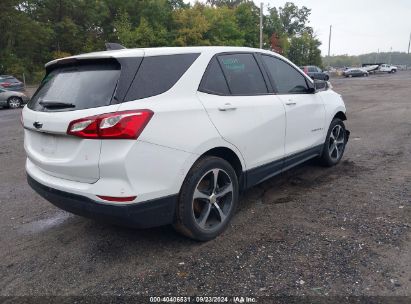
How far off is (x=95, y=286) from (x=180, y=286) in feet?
2.19

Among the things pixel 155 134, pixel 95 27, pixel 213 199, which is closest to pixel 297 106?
pixel 213 199

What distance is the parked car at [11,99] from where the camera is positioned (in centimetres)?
1672

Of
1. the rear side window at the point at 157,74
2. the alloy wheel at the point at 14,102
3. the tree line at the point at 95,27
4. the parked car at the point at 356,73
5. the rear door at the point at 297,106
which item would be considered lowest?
A: the alloy wheel at the point at 14,102

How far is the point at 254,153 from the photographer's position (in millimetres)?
3682

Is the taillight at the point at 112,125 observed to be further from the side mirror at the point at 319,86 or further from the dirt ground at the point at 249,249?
the side mirror at the point at 319,86

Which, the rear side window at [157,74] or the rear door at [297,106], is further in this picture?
the rear door at [297,106]

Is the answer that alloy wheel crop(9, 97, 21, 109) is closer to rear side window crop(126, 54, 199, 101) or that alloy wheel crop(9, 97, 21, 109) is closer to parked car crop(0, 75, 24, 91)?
parked car crop(0, 75, 24, 91)

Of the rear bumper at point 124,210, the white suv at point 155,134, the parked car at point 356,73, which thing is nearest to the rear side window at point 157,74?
the white suv at point 155,134

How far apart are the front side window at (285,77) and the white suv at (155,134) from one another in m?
0.23

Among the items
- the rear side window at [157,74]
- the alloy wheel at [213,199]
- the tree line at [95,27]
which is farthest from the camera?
the tree line at [95,27]

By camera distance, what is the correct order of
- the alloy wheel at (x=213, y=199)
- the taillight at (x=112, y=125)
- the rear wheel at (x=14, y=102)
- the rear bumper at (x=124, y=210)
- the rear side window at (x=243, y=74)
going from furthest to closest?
the rear wheel at (x=14, y=102) < the rear side window at (x=243, y=74) < the alloy wheel at (x=213, y=199) < the rear bumper at (x=124, y=210) < the taillight at (x=112, y=125)

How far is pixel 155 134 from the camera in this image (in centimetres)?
274

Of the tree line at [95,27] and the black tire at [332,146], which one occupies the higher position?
the tree line at [95,27]

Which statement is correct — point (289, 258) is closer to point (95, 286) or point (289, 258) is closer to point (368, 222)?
point (368, 222)
